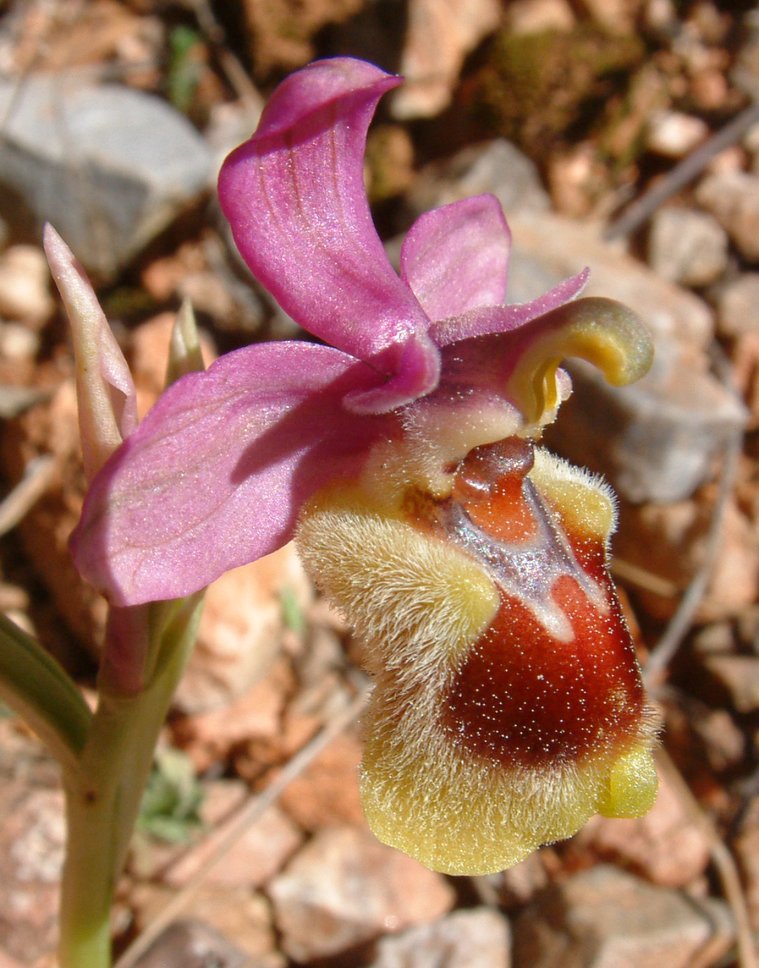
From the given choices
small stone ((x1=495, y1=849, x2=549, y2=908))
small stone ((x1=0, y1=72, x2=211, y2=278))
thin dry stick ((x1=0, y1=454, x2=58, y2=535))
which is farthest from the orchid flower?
small stone ((x1=0, y1=72, x2=211, y2=278))

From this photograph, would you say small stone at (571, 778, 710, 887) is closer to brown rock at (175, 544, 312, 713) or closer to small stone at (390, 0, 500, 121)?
brown rock at (175, 544, 312, 713)

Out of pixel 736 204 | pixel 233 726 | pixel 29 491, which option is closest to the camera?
pixel 233 726

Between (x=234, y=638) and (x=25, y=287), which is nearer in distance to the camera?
(x=234, y=638)

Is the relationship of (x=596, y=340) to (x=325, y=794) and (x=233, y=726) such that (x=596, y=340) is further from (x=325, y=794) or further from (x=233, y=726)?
(x=233, y=726)

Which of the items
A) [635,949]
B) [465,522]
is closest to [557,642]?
[465,522]

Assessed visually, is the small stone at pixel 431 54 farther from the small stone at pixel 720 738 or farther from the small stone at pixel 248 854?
the small stone at pixel 248 854

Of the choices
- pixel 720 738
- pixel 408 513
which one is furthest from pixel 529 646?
pixel 720 738
